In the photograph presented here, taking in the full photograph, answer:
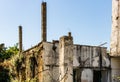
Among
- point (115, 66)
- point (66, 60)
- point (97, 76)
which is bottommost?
point (97, 76)

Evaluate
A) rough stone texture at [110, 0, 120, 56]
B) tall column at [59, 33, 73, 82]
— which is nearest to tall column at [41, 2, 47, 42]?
rough stone texture at [110, 0, 120, 56]

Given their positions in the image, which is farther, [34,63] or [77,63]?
[34,63]

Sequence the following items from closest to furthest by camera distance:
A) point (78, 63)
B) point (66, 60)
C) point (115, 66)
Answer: point (66, 60) < point (78, 63) < point (115, 66)

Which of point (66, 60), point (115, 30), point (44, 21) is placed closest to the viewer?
point (66, 60)

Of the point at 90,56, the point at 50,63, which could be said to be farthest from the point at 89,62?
the point at 50,63

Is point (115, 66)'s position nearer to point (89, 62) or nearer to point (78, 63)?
point (89, 62)

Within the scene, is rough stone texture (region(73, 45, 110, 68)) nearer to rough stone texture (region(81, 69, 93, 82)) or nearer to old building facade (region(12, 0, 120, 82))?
old building facade (region(12, 0, 120, 82))

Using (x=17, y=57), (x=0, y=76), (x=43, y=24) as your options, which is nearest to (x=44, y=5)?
(x=43, y=24)

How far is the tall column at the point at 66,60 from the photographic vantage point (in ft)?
44.7

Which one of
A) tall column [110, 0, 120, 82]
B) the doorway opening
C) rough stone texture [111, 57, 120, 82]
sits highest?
tall column [110, 0, 120, 82]

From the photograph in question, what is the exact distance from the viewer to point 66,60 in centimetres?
1377

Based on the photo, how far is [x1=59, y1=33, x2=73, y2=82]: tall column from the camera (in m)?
13.6

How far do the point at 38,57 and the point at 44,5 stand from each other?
7926 mm

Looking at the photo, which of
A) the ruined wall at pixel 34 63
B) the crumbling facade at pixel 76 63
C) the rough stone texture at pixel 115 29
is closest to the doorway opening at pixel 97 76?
the crumbling facade at pixel 76 63
